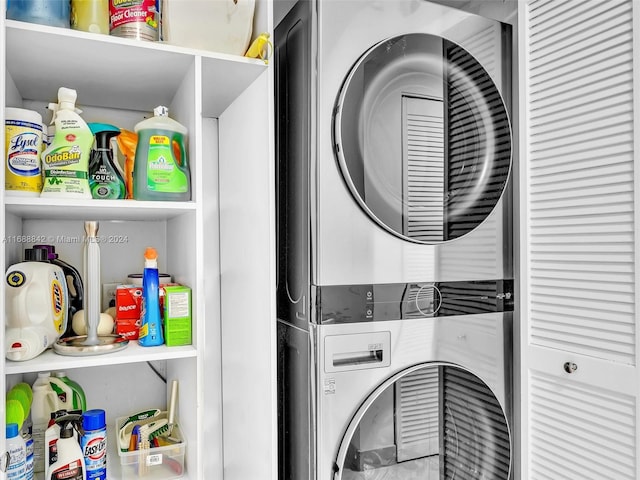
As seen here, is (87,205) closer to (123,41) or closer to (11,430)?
(123,41)

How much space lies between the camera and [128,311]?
4.46 ft

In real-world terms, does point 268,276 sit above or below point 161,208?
below

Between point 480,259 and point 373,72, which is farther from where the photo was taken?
point 480,259

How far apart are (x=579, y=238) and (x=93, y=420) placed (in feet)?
4.05

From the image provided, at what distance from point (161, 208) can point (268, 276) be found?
0.32m

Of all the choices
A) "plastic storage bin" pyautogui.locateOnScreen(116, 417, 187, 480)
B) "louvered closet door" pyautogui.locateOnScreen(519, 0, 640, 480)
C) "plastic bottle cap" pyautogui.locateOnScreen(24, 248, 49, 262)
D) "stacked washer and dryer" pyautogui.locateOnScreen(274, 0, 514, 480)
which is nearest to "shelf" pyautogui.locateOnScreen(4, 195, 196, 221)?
"plastic bottle cap" pyautogui.locateOnScreen(24, 248, 49, 262)

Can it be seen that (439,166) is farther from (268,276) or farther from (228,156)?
(228,156)

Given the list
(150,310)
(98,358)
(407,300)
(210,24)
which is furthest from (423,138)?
(98,358)

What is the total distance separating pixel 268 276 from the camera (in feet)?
4.31

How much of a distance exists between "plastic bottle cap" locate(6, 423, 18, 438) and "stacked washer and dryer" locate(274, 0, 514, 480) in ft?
2.20

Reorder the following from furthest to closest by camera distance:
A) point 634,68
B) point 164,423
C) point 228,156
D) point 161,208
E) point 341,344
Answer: point 228,156 < point 164,423 < point 341,344 < point 161,208 < point 634,68

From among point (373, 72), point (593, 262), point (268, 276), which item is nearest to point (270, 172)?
point (268, 276)

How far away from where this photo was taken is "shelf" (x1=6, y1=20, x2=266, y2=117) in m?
1.12

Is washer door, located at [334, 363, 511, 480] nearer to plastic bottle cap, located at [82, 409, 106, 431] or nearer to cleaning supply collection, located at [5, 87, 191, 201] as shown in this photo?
plastic bottle cap, located at [82, 409, 106, 431]
